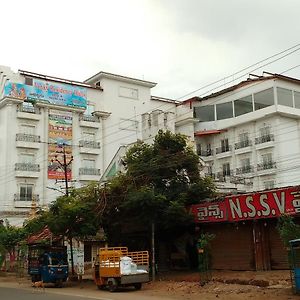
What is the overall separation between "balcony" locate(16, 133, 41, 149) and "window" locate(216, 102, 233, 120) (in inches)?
899

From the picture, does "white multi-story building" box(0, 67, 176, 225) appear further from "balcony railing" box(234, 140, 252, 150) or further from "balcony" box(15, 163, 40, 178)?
"balcony railing" box(234, 140, 252, 150)

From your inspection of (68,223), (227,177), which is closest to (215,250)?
(68,223)

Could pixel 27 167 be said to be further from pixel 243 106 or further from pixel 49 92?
pixel 243 106

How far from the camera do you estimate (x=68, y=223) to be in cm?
2739

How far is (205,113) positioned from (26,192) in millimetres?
25479

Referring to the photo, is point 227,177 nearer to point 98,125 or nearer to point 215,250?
point 98,125

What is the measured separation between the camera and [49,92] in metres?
57.5

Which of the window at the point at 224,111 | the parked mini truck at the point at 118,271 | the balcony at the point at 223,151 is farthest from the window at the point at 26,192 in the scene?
the parked mini truck at the point at 118,271

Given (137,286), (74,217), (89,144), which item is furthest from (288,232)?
(89,144)

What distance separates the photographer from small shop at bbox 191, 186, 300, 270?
24.1 metres

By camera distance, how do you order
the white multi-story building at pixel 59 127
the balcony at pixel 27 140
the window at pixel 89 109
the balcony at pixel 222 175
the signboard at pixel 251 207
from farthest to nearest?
the window at pixel 89 109 → the balcony at pixel 222 175 → the balcony at pixel 27 140 → the white multi-story building at pixel 59 127 → the signboard at pixel 251 207

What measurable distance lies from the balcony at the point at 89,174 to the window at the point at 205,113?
15.6m

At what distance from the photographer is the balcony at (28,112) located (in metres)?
55.4

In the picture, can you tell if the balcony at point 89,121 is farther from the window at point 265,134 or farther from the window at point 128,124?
the window at point 265,134
